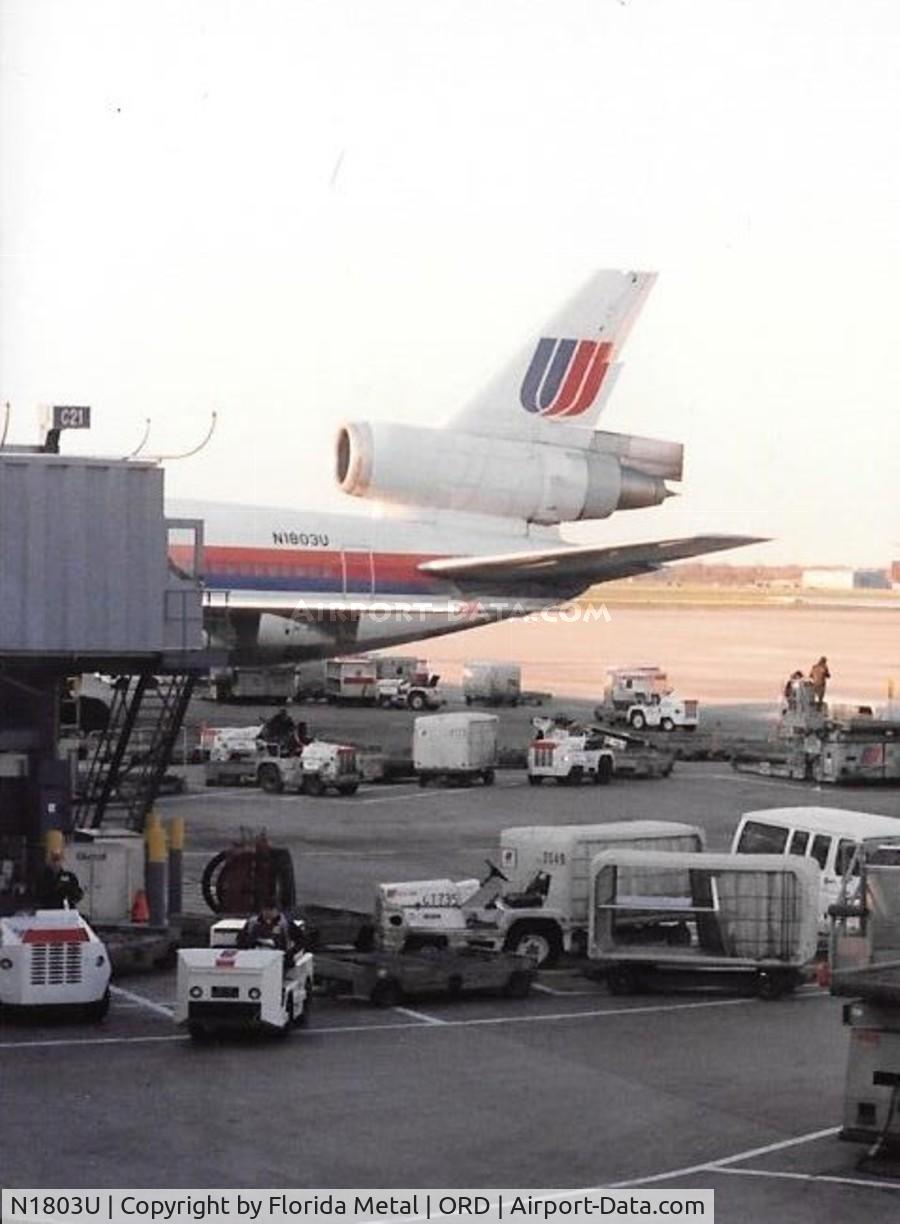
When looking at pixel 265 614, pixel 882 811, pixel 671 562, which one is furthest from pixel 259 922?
pixel 671 562

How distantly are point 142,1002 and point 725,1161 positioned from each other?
9136 mm

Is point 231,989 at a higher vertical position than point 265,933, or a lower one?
lower

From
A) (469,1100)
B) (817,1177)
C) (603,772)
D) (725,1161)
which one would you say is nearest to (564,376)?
(603,772)

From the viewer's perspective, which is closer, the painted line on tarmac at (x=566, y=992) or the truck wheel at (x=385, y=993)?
the truck wheel at (x=385, y=993)

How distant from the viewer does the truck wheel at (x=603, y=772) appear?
5094 centimetres

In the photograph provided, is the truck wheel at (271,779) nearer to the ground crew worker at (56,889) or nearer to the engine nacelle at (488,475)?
the engine nacelle at (488,475)

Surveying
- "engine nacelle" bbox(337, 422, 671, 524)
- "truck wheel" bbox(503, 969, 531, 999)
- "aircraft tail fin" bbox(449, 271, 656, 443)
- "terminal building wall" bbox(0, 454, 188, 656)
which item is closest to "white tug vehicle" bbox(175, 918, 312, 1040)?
"truck wheel" bbox(503, 969, 531, 999)

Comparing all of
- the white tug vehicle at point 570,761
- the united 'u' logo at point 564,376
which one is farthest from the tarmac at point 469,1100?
the united 'u' logo at point 564,376

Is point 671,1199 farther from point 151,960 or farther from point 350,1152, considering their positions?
point 151,960

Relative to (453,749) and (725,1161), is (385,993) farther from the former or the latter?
(453,749)

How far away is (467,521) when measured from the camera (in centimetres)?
6450

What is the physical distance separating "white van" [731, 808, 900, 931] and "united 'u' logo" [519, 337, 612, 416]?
36273 mm

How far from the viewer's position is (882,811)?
44.5m

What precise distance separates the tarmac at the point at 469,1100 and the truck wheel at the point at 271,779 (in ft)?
72.4
